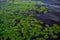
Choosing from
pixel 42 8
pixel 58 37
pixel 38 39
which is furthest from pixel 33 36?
pixel 42 8

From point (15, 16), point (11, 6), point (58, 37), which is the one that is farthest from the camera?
point (11, 6)

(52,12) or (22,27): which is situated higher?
(52,12)

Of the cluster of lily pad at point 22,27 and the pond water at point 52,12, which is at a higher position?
the pond water at point 52,12

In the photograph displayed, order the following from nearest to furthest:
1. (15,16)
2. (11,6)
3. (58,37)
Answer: (58,37) → (15,16) → (11,6)

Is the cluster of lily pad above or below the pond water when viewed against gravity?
below

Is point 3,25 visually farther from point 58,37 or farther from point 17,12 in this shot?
point 58,37

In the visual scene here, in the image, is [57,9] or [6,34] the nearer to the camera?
[6,34]

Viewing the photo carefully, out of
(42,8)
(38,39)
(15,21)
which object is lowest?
(38,39)

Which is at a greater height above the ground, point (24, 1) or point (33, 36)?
point (24, 1)
